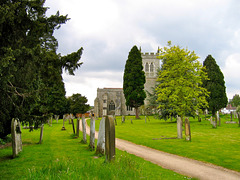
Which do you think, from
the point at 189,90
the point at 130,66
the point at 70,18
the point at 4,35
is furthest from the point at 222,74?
the point at 4,35

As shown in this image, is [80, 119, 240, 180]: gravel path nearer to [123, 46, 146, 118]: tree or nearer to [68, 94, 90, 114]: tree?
[123, 46, 146, 118]: tree

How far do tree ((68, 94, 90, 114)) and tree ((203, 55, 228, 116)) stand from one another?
1359 inches

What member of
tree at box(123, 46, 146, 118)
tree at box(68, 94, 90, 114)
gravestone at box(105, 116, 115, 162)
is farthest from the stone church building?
gravestone at box(105, 116, 115, 162)

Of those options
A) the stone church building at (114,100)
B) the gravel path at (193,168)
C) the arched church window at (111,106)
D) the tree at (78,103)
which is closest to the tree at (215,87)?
the stone church building at (114,100)

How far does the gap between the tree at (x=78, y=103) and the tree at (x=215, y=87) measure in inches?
1359

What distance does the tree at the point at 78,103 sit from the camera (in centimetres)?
6128

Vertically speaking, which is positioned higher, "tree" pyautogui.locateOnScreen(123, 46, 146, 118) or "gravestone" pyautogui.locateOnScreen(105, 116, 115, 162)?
"tree" pyautogui.locateOnScreen(123, 46, 146, 118)

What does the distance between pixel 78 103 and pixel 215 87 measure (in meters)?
36.6

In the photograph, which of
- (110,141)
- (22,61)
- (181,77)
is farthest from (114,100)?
(110,141)

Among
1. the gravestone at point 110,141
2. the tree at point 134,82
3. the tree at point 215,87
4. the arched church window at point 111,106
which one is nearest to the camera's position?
the gravestone at point 110,141

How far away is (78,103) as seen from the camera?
203 feet

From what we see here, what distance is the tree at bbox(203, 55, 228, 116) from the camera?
129 feet

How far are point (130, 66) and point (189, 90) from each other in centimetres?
2811

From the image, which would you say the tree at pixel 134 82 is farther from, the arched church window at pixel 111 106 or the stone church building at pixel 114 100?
the arched church window at pixel 111 106
